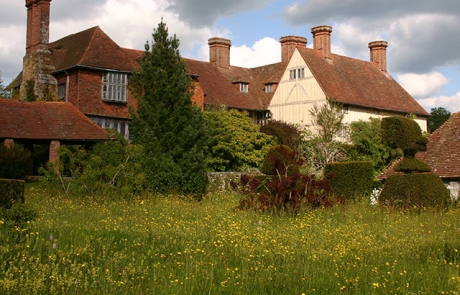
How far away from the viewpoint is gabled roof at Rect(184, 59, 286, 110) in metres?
40.4

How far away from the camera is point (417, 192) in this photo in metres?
17.9

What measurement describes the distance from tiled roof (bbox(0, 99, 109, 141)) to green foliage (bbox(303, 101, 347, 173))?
49.3ft

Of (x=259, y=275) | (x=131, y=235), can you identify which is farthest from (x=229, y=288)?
(x=131, y=235)

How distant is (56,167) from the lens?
1927 centimetres

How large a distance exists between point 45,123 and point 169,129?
23.2 ft

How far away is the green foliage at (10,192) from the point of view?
1219 centimetres

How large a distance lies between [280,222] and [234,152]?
56.9 ft

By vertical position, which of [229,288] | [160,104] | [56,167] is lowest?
[229,288]

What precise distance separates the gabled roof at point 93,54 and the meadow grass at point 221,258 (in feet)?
63.3

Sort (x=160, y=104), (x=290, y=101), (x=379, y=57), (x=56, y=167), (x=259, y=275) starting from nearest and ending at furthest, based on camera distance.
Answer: (x=259, y=275)
(x=56, y=167)
(x=160, y=104)
(x=290, y=101)
(x=379, y=57)

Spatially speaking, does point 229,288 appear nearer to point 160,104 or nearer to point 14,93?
point 160,104

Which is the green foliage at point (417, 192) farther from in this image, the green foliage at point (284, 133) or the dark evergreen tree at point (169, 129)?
the green foliage at point (284, 133)

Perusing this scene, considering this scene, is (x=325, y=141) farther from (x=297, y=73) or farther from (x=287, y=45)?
(x=287, y=45)

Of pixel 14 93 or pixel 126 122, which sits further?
pixel 14 93
